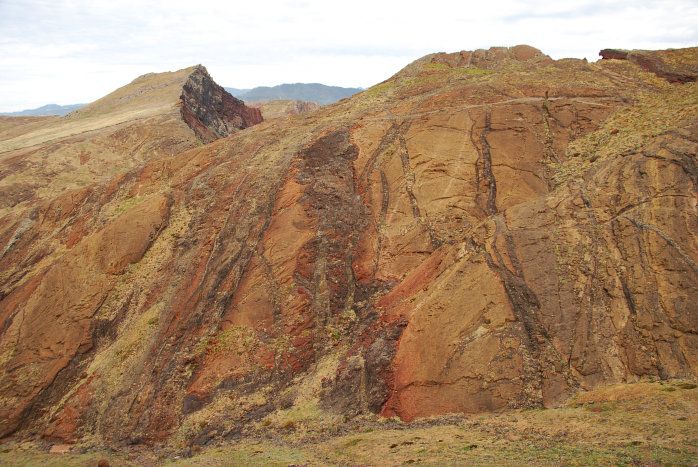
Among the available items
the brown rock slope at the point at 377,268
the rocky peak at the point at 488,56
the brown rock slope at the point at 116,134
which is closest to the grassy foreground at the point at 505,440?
the brown rock slope at the point at 377,268

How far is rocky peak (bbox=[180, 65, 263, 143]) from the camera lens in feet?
133

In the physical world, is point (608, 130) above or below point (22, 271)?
above

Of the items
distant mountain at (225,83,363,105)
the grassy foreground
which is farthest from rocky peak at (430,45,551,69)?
distant mountain at (225,83,363,105)

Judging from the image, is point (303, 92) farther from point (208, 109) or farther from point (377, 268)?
point (377, 268)

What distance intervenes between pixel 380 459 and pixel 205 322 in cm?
790

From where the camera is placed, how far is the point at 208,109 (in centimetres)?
4541

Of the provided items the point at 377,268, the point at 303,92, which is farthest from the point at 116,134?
the point at 303,92

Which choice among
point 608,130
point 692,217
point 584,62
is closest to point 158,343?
point 692,217

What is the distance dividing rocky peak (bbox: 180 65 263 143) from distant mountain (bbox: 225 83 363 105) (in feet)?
395

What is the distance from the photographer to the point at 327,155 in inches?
715

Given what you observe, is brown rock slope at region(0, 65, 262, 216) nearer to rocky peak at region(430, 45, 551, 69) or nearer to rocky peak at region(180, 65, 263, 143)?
rocky peak at region(180, 65, 263, 143)

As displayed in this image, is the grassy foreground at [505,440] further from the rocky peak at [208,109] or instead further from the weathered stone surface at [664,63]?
the rocky peak at [208,109]

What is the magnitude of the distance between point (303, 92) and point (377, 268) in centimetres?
17676

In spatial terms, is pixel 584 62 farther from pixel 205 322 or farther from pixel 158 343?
pixel 158 343
